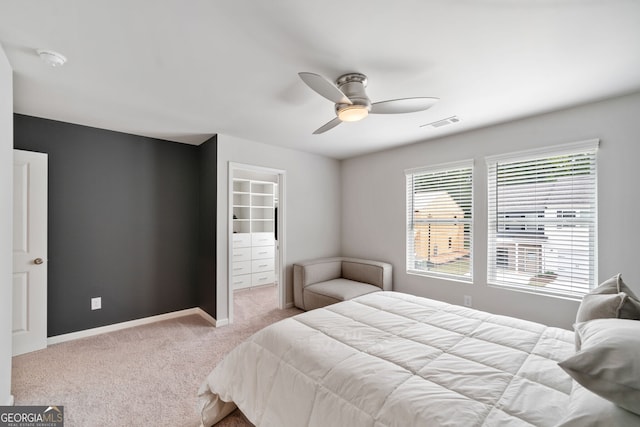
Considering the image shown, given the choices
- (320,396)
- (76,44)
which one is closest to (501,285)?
(320,396)

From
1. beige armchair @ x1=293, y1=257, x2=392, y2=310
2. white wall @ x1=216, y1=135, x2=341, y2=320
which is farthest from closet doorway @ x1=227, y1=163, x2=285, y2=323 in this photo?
beige armchair @ x1=293, y1=257, x2=392, y2=310

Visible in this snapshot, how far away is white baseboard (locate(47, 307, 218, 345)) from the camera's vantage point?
9.73ft

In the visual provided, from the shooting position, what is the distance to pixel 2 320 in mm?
1722

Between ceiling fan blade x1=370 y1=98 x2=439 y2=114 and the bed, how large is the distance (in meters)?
1.60

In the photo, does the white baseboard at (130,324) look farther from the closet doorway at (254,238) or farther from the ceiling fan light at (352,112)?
the ceiling fan light at (352,112)

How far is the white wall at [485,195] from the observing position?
2.40 metres

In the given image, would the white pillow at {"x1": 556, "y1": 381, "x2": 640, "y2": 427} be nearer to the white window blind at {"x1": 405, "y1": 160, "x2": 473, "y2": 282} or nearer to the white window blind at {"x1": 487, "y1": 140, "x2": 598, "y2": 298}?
the white window blind at {"x1": 487, "y1": 140, "x2": 598, "y2": 298}

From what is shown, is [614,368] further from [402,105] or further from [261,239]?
[261,239]

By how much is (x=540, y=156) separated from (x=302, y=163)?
3.06 metres

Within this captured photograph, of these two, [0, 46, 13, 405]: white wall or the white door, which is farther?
the white door

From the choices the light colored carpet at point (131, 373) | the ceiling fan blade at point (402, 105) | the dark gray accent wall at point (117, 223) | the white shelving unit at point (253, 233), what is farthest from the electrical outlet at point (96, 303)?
the ceiling fan blade at point (402, 105)
